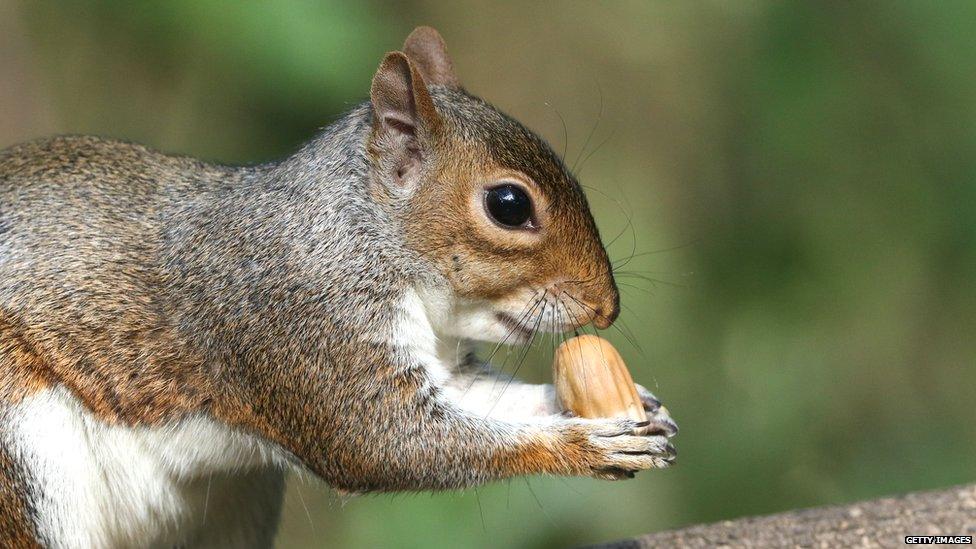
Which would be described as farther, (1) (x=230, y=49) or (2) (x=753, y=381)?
(2) (x=753, y=381)

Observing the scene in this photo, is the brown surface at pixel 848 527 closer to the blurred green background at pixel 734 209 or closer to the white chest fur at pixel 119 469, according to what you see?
the white chest fur at pixel 119 469

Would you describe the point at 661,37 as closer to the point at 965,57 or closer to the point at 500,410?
the point at 965,57

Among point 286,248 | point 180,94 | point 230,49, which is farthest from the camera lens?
point 180,94

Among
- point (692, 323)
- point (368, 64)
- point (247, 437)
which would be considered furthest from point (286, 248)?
point (692, 323)

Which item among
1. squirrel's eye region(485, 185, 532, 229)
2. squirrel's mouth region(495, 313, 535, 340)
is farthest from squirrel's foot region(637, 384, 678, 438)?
squirrel's eye region(485, 185, 532, 229)

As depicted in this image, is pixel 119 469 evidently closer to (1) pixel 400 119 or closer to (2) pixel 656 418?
(1) pixel 400 119

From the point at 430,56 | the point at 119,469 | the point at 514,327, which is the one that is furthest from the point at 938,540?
the point at 119,469

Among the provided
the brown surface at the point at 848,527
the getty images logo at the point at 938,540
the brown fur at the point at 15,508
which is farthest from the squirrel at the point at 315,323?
the getty images logo at the point at 938,540
